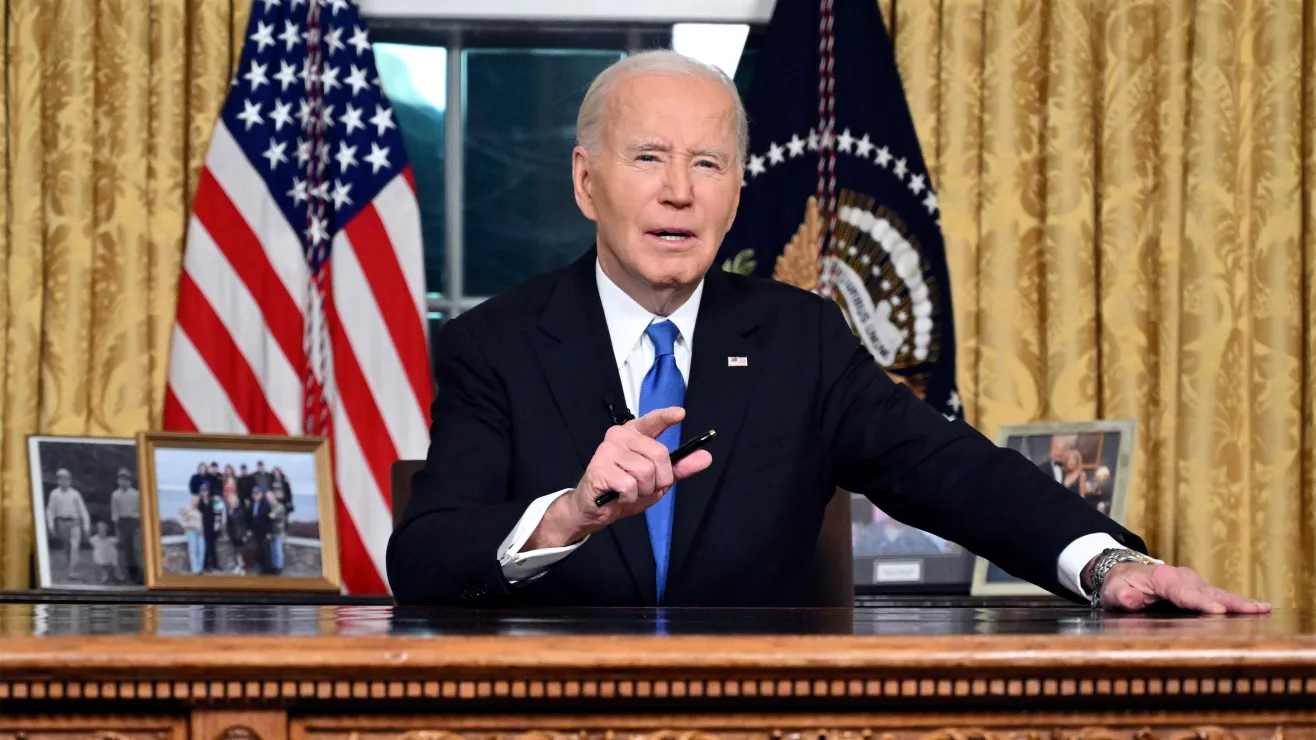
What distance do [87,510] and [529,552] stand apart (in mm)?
1829

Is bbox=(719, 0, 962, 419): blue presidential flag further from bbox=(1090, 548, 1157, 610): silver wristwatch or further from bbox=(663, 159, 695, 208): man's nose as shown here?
bbox=(1090, 548, 1157, 610): silver wristwatch

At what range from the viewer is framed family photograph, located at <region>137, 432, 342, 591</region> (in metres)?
3.11

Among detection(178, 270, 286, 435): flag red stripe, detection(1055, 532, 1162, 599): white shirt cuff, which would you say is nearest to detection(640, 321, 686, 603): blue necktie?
detection(1055, 532, 1162, 599): white shirt cuff

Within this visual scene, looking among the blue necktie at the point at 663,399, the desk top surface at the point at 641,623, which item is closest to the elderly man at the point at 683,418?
the blue necktie at the point at 663,399

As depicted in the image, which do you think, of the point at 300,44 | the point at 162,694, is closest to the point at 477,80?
the point at 300,44

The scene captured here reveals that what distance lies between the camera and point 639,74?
210cm

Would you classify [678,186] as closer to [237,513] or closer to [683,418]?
[683,418]

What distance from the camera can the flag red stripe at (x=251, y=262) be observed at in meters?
3.35

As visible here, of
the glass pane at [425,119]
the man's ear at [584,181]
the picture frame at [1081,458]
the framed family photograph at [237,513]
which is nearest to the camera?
the man's ear at [584,181]

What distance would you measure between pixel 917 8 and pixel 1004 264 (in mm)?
615

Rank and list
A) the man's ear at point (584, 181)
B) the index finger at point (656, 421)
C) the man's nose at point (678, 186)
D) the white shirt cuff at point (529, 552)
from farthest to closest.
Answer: the man's ear at point (584, 181), the man's nose at point (678, 186), the white shirt cuff at point (529, 552), the index finger at point (656, 421)

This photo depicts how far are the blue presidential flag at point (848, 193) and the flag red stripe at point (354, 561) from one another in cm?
102

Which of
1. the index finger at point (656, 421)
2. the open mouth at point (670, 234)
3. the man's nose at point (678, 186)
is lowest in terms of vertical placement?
the index finger at point (656, 421)

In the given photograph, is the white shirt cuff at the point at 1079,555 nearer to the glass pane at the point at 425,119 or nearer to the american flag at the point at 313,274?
the american flag at the point at 313,274
